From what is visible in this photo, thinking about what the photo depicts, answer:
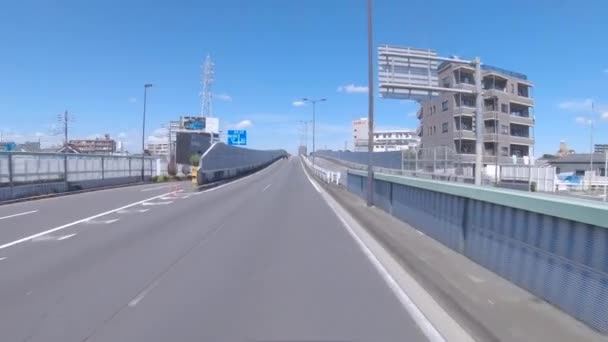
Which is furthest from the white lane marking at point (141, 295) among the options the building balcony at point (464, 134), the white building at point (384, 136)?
the white building at point (384, 136)

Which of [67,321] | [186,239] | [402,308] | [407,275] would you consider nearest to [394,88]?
[186,239]

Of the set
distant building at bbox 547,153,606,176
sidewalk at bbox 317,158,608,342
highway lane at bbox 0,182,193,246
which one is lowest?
highway lane at bbox 0,182,193,246

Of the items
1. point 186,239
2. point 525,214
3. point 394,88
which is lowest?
point 186,239

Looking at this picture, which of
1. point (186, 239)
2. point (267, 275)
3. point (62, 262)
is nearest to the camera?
point (267, 275)

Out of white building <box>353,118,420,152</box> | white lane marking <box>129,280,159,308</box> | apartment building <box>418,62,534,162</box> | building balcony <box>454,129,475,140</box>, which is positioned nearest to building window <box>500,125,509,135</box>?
apartment building <box>418,62,534,162</box>

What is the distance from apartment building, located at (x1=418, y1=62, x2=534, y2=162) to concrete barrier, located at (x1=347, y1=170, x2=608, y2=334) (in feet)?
168

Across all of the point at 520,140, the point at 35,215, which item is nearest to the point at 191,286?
the point at 35,215

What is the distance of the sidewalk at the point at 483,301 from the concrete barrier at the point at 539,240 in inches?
6.6

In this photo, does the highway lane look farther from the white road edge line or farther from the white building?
the white building

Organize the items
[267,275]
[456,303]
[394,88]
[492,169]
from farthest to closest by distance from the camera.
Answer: [492,169] → [394,88] → [267,275] → [456,303]

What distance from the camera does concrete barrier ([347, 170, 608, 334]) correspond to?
527 centimetres

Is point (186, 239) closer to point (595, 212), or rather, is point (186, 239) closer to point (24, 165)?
point (595, 212)

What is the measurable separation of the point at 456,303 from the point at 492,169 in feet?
122

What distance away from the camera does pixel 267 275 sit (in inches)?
338
